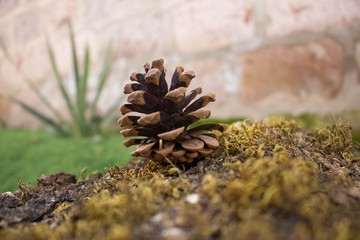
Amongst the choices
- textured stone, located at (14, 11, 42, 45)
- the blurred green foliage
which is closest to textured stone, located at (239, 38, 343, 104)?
the blurred green foliage

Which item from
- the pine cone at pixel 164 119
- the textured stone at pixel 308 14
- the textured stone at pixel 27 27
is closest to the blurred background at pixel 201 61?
the textured stone at pixel 308 14

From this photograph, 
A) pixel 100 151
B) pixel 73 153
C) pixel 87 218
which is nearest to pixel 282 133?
pixel 87 218

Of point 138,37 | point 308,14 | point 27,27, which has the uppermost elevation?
point 27,27

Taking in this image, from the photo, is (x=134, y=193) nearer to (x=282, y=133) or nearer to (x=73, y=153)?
(x=282, y=133)

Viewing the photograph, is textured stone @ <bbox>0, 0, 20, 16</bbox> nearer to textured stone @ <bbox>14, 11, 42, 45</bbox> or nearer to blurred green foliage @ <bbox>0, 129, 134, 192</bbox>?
textured stone @ <bbox>14, 11, 42, 45</bbox>

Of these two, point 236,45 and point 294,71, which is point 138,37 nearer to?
point 236,45

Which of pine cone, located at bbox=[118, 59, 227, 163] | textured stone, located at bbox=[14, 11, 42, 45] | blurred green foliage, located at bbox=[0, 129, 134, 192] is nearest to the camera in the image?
pine cone, located at bbox=[118, 59, 227, 163]

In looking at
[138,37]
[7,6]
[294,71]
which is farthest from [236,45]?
[7,6]

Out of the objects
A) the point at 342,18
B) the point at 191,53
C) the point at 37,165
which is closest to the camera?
the point at 37,165
